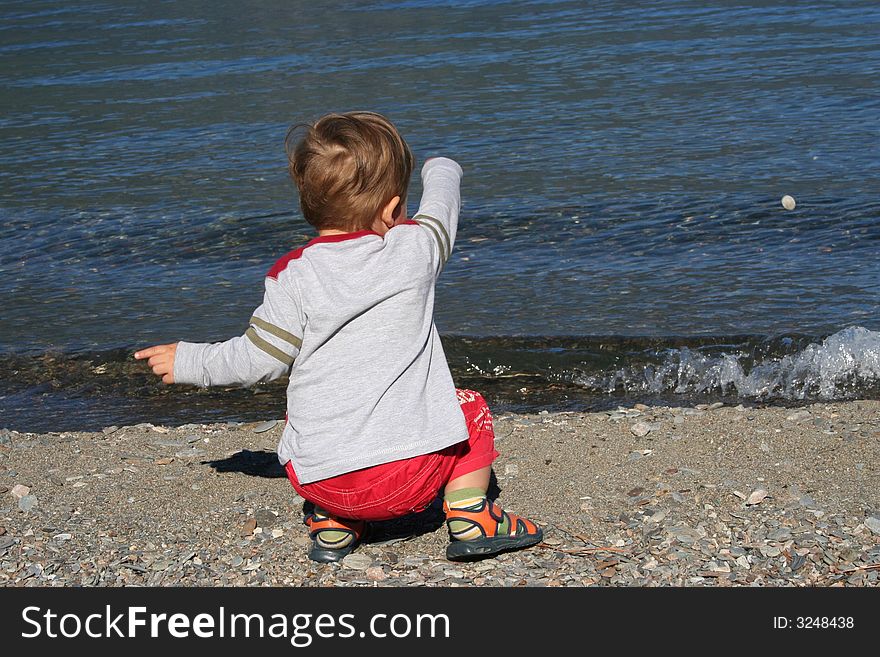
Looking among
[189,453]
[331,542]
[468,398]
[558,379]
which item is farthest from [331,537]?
[558,379]

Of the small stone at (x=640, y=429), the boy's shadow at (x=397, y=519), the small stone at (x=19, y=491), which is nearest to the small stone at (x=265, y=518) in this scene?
the boy's shadow at (x=397, y=519)

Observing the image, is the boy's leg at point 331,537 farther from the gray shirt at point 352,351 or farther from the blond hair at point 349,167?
the blond hair at point 349,167

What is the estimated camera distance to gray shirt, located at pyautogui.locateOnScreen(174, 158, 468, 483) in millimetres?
3229

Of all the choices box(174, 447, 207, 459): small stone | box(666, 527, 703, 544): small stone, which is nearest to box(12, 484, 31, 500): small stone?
box(174, 447, 207, 459): small stone

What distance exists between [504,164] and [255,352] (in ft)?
25.3

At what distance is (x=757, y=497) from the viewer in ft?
12.9

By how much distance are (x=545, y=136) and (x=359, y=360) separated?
855 cm

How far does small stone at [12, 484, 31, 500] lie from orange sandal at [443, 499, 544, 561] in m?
1.85

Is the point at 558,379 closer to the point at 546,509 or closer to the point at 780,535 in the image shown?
the point at 546,509

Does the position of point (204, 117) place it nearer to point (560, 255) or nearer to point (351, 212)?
point (560, 255)

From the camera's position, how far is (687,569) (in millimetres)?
3441

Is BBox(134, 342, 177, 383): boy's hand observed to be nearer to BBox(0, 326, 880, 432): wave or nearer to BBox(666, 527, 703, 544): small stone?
BBox(666, 527, 703, 544): small stone

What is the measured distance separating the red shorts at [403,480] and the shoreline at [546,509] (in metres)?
0.25
